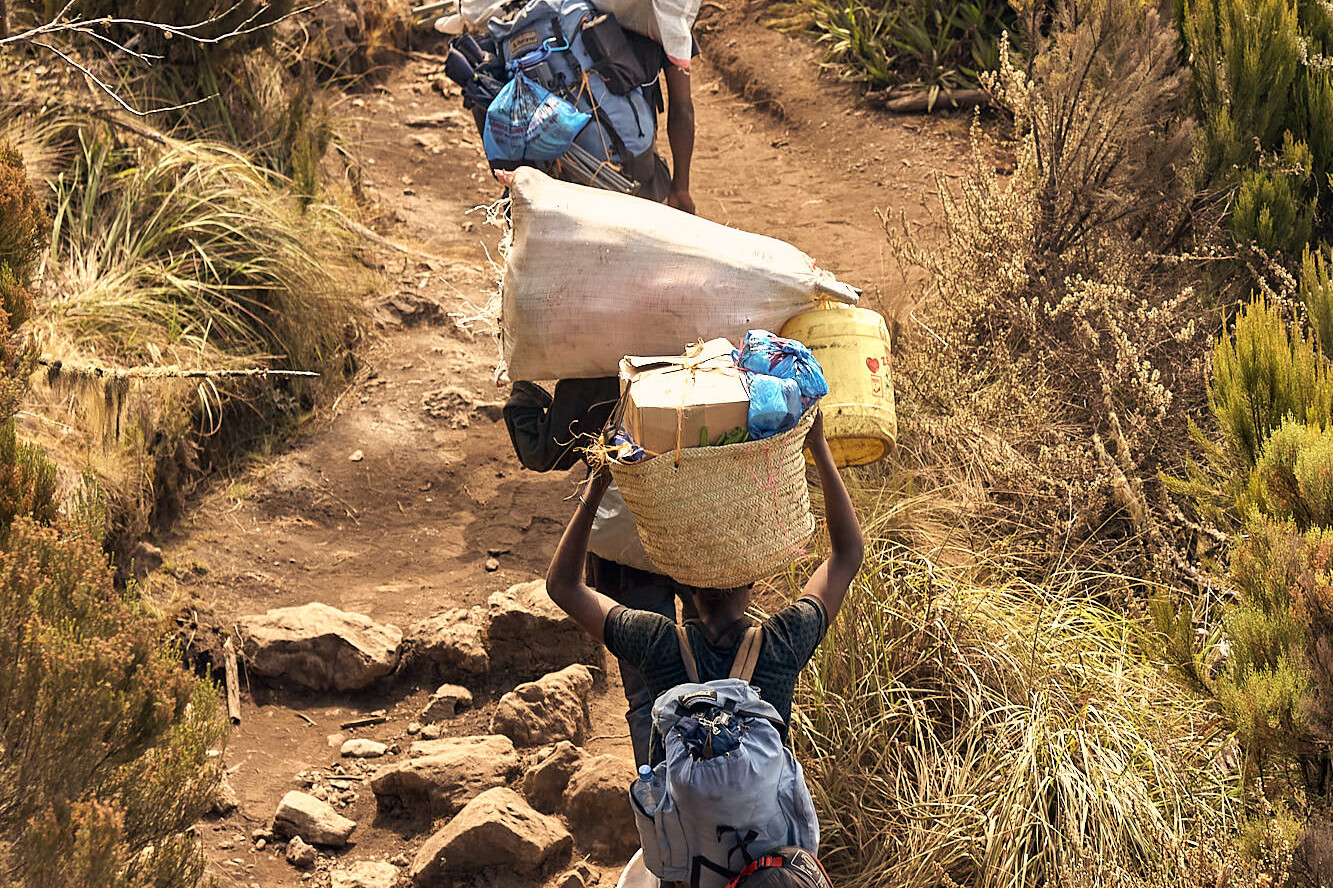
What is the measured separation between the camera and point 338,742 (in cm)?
403

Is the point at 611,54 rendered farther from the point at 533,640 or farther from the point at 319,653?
the point at 319,653

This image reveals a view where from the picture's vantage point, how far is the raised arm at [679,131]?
4.50 m

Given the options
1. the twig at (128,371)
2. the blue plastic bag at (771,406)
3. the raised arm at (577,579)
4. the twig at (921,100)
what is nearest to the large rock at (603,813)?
the raised arm at (577,579)

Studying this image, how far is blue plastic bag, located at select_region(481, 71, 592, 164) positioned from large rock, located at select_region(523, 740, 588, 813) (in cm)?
191

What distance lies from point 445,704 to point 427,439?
172 cm

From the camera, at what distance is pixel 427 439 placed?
5.57m

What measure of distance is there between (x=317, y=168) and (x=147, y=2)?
114 centimetres

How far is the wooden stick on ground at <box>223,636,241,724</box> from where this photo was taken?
4063 millimetres

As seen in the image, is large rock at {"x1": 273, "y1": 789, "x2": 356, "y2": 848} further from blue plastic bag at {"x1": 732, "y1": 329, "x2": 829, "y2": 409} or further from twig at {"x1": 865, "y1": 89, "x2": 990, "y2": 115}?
twig at {"x1": 865, "y1": 89, "x2": 990, "y2": 115}

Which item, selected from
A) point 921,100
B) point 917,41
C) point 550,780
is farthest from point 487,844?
point 917,41

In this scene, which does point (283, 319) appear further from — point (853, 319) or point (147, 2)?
point (853, 319)

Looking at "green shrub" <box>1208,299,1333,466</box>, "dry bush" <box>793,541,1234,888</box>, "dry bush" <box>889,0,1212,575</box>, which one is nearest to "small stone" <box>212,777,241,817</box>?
"dry bush" <box>793,541,1234,888</box>

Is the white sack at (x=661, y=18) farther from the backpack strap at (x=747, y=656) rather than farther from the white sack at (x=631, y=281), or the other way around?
the backpack strap at (x=747, y=656)

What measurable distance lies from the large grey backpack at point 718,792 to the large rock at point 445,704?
2.03 metres
